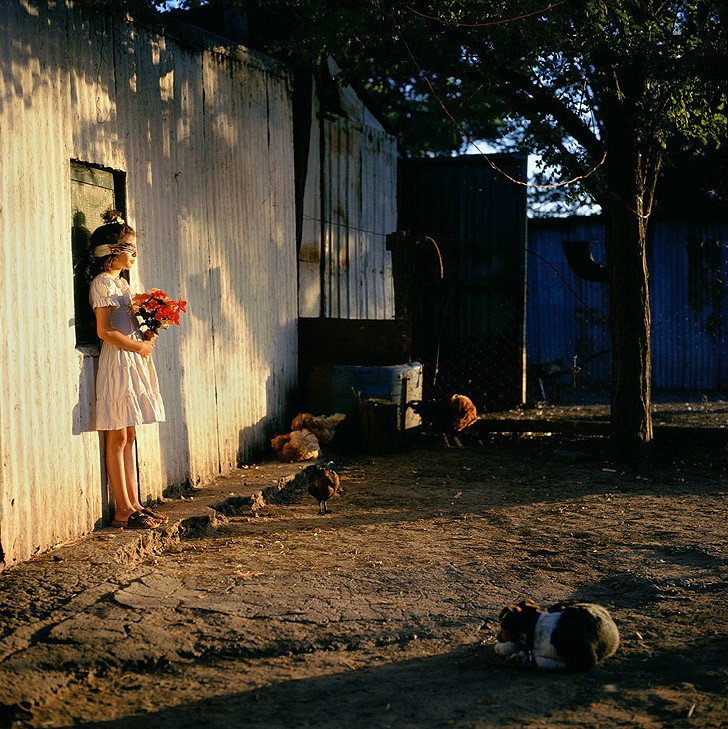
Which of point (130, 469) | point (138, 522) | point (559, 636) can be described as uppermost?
point (130, 469)

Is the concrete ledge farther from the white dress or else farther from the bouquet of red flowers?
the bouquet of red flowers

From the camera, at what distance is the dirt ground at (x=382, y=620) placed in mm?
3633

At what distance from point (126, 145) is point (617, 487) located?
5.23 meters

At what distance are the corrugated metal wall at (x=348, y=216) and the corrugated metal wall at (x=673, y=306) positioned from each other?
223 inches

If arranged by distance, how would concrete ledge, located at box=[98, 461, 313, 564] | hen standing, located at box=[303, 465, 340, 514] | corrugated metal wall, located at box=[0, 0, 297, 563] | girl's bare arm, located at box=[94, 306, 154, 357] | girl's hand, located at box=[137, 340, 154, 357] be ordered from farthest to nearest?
hen standing, located at box=[303, 465, 340, 514], girl's hand, located at box=[137, 340, 154, 357], girl's bare arm, located at box=[94, 306, 154, 357], concrete ledge, located at box=[98, 461, 313, 564], corrugated metal wall, located at box=[0, 0, 297, 563]

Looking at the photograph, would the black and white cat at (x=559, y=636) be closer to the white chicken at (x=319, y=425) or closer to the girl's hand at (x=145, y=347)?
the girl's hand at (x=145, y=347)

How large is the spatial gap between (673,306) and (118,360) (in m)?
13.8

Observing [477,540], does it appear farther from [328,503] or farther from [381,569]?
[328,503]

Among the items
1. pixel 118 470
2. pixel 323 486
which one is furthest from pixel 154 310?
pixel 323 486

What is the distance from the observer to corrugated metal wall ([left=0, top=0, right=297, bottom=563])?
541 centimetres

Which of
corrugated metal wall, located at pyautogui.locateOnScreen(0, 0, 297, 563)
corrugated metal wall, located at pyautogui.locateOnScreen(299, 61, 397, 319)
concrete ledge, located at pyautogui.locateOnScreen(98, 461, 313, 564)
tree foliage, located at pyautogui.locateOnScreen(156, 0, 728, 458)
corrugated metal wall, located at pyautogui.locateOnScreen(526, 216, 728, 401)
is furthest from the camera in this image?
corrugated metal wall, located at pyautogui.locateOnScreen(526, 216, 728, 401)

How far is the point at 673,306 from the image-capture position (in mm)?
17484

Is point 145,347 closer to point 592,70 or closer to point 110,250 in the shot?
point 110,250

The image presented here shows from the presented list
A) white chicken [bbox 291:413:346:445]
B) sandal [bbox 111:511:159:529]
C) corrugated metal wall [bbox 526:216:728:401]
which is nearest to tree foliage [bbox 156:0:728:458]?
white chicken [bbox 291:413:346:445]
